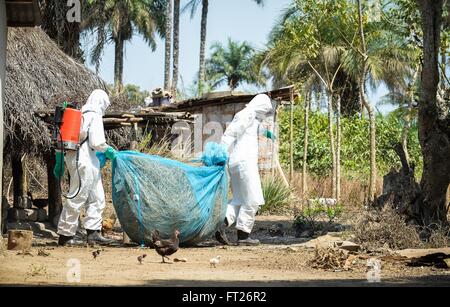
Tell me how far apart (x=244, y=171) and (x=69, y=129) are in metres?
2.78

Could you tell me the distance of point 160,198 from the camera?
40.0 ft

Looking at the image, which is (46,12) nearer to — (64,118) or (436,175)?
(64,118)

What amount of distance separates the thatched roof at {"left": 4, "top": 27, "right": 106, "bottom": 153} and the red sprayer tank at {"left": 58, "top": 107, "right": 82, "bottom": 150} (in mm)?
1749

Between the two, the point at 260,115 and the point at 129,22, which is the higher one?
the point at 129,22

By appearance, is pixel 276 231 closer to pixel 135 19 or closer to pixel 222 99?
pixel 222 99

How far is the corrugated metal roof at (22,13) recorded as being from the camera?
10758 mm

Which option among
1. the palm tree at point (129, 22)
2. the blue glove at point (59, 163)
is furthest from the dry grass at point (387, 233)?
the palm tree at point (129, 22)

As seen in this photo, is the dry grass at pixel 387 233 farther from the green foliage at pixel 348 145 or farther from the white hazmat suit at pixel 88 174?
the green foliage at pixel 348 145

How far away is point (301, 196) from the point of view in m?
22.6

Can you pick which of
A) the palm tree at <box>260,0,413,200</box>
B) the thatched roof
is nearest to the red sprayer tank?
the thatched roof

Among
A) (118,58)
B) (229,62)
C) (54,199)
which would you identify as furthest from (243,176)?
(229,62)

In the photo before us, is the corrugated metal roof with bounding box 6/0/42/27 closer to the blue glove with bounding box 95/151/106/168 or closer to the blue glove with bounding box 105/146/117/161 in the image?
the blue glove with bounding box 105/146/117/161

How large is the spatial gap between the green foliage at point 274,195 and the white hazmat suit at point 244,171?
679 centimetres

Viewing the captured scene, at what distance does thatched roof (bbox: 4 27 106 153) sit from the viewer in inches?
548
